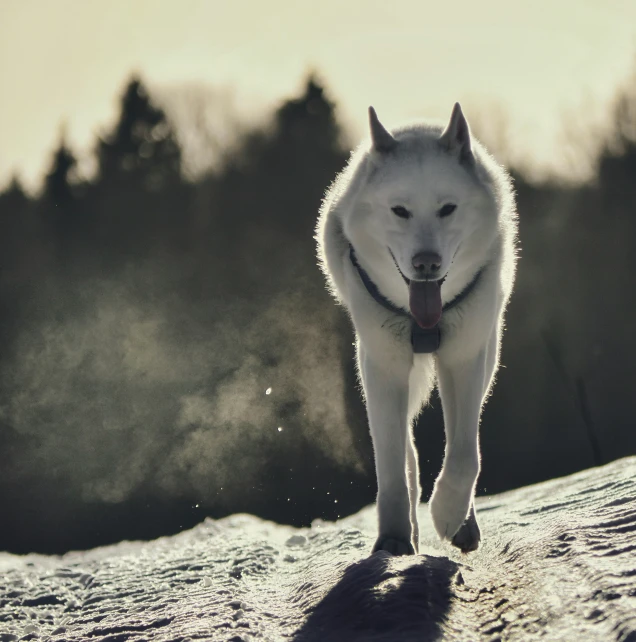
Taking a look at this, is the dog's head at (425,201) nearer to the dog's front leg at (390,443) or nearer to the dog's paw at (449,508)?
the dog's front leg at (390,443)

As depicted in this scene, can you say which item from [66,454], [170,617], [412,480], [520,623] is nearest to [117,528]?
[66,454]

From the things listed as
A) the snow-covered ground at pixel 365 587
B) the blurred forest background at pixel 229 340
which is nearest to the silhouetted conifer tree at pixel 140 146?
the blurred forest background at pixel 229 340

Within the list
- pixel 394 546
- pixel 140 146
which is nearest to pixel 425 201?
pixel 394 546

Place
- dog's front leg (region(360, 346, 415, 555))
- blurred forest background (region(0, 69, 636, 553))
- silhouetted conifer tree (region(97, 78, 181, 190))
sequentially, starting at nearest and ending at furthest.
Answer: dog's front leg (region(360, 346, 415, 555)) < blurred forest background (region(0, 69, 636, 553)) < silhouetted conifer tree (region(97, 78, 181, 190))

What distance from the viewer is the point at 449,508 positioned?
4285 millimetres

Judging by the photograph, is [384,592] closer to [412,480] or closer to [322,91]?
[412,480]

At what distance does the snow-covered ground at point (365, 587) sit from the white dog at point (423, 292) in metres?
0.36

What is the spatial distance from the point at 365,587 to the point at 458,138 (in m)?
2.14

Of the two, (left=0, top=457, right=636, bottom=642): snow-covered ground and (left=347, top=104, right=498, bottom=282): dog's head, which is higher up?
(left=347, top=104, right=498, bottom=282): dog's head

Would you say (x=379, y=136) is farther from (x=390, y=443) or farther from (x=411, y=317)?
(x=390, y=443)

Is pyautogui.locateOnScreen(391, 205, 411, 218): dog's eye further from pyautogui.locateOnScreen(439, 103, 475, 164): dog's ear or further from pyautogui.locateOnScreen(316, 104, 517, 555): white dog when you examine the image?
pyautogui.locateOnScreen(439, 103, 475, 164): dog's ear

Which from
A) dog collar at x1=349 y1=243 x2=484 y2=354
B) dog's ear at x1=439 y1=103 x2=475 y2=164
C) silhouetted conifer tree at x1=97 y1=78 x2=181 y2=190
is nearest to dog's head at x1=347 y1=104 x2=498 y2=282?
dog's ear at x1=439 y1=103 x2=475 y2=164

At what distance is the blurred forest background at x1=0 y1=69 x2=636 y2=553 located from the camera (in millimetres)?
15008

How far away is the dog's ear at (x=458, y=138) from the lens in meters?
4.31
